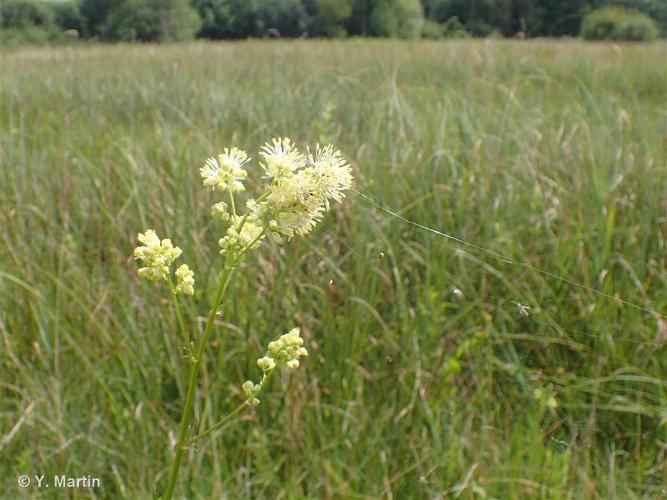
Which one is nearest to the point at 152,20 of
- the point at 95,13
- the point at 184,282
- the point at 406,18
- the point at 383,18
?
the point at 95,13

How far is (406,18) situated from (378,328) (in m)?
0.80

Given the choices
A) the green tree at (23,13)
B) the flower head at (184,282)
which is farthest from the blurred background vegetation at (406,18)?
the green tree at (23,13)

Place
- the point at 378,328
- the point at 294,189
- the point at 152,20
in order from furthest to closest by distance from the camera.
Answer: the point at 152,20 < the point at 378,328 < the point at 294,189

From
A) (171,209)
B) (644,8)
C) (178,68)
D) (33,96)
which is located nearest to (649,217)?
(644,8)

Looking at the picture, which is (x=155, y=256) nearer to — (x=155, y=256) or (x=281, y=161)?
(x=155, y=256)

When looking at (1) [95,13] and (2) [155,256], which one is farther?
(1) [95,13]

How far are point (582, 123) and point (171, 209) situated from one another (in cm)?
170

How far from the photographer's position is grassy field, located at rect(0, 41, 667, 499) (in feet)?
5.53

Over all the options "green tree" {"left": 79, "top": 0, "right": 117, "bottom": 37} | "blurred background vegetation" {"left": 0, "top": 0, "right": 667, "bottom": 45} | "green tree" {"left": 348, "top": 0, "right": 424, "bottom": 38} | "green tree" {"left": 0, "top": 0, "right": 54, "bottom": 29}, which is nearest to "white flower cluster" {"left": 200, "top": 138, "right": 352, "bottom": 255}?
"blurred background vegetation" {"left": 0, "top": 0, "right": 667, "bottom": 45}

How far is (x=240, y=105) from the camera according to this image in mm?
3381

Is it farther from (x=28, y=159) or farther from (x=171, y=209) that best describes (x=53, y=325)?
(x=28, y=159)

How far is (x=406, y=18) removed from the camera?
182 cm

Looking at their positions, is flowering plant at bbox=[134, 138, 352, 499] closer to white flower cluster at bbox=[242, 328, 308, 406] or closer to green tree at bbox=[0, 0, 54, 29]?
white flower cluster at bbox=[242, 328, 308, 406]

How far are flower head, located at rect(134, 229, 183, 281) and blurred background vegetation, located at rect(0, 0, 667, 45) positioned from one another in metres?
0.92
